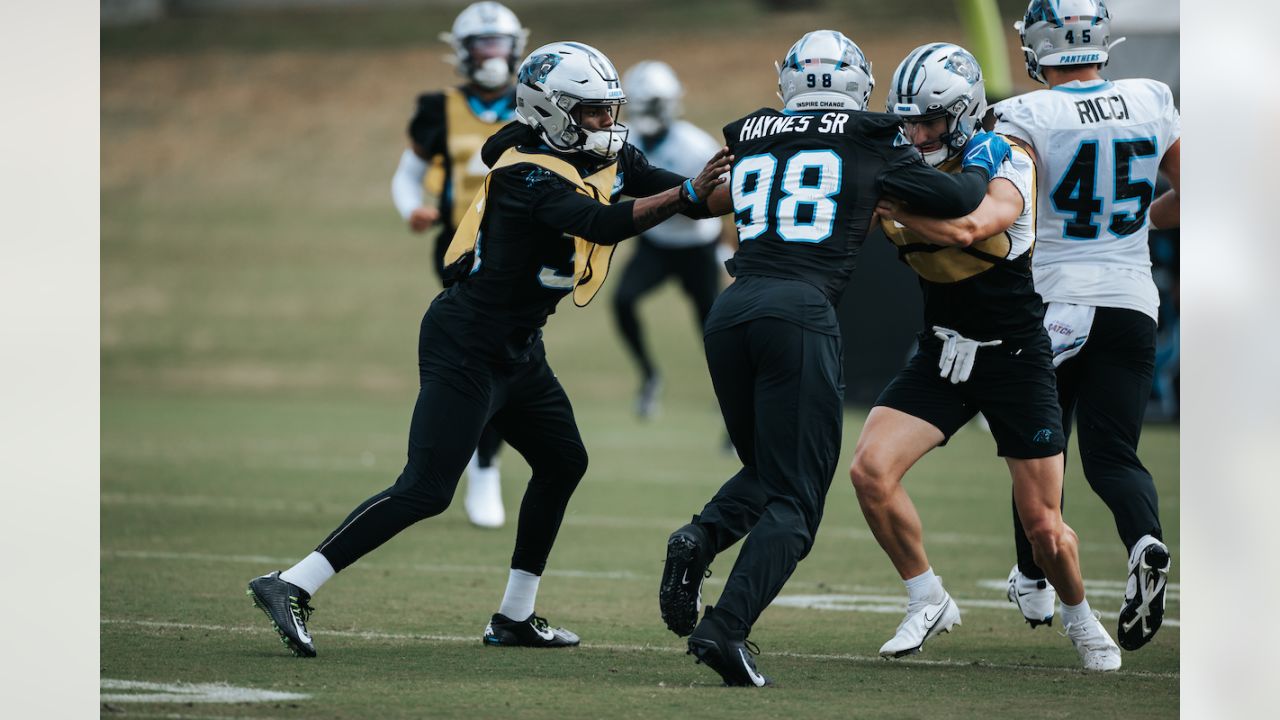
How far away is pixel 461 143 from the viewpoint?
7.12m

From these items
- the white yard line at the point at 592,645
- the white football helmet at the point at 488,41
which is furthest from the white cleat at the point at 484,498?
the white yard line at the point at 592,645

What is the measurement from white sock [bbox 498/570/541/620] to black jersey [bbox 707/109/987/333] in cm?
107

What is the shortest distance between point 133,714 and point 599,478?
5.64 metres

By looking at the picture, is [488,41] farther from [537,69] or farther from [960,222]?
[960,222]

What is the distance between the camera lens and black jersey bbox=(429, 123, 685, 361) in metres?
4.44

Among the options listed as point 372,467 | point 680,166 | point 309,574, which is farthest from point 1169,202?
point 372,467

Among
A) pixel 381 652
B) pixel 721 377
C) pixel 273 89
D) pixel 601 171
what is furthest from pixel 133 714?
pixel 273 89

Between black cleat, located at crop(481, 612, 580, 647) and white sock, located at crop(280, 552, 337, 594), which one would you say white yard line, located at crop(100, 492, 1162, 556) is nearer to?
black cleat, located at crop(481, 612, 580, 647)

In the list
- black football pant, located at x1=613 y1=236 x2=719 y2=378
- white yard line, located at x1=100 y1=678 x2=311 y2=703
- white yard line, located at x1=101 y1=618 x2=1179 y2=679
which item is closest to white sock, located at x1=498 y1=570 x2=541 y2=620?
white yard line, located at x1=101 y1=618 x2=1179 y2=679

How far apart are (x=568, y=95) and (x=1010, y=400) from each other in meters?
1.46

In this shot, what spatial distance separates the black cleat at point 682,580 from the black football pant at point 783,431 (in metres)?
0.14

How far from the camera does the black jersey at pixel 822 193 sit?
13.5 ft

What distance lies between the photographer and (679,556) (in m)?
4.17

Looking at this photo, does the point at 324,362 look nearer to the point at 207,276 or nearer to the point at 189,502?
the point at 207,276
